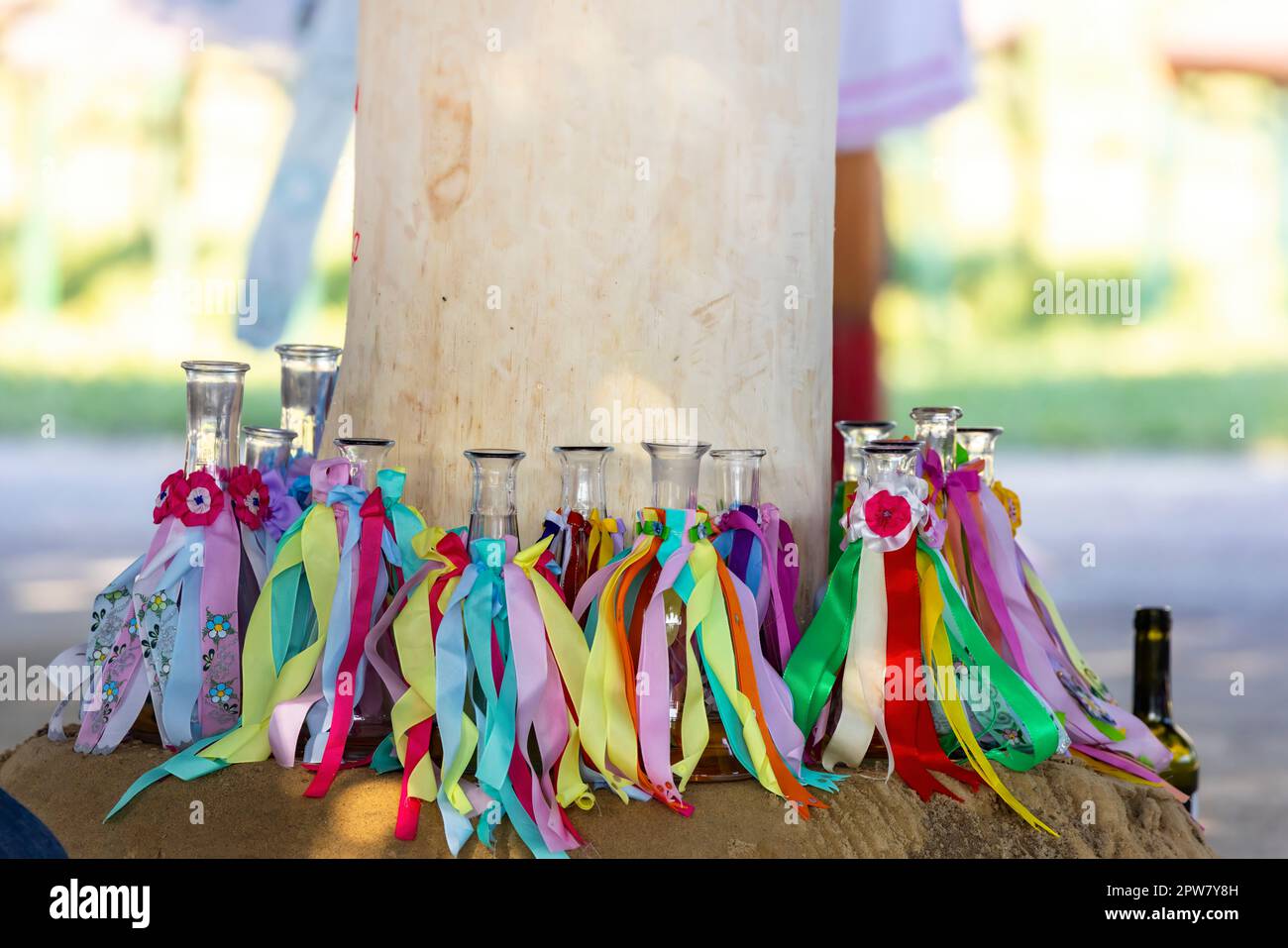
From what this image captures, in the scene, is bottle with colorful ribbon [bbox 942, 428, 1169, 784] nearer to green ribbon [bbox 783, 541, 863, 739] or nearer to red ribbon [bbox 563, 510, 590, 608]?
green ribbon [bbox 783, 541, 863, 739]

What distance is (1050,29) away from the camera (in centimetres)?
607

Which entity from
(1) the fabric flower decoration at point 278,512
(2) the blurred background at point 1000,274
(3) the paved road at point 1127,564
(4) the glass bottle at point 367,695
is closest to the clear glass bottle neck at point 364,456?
(4) the glass bottle at point 367,695

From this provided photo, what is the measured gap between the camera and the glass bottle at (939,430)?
1.59 metres

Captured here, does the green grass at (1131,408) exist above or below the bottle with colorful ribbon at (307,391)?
above

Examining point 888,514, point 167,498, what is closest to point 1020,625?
point 888,514

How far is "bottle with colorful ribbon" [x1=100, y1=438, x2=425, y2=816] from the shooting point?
1.36 m

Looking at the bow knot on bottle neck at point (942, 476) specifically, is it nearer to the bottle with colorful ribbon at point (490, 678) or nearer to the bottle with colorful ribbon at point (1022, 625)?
the bottle with colorful ribbon at point (1022, 625)

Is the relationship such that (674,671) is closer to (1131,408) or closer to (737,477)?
(737,477)

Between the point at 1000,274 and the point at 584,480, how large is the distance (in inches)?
219

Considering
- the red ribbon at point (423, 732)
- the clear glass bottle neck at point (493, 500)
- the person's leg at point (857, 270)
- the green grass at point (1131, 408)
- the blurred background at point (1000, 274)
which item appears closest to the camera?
the red ribbon at point (423, 732)

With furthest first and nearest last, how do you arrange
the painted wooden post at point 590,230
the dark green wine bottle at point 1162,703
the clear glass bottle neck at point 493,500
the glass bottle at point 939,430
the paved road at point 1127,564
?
1. the paved road at point 1127,564
2. the dark green wine bottle at point 1162,703
3. the glass bottle at point 939,430
4. the painted wooden post at point 590,230
5. the clear glass bottle neck at point 493,500

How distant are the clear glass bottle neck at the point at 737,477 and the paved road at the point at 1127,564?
203 cm

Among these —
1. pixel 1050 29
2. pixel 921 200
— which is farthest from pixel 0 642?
pixel 1050 29

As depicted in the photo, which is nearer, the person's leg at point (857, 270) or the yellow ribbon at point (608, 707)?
the yellow ribbon at point (608, 707)
